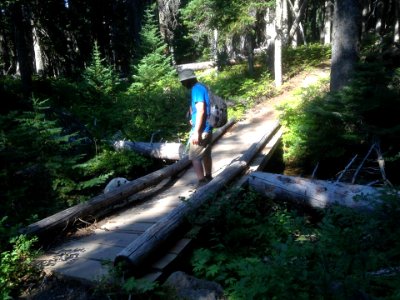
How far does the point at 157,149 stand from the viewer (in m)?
10.5

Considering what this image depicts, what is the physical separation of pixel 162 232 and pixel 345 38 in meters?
7.53

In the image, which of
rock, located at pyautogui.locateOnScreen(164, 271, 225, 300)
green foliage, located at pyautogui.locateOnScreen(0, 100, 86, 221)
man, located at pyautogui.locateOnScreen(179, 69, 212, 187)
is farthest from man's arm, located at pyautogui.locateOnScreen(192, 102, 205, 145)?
rock, located at pyautogui.locateOnScreen(164, 271, 225, 300)

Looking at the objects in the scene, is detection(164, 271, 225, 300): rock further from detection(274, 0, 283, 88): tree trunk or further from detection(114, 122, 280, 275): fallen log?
detection(274, 0, 283, 88): tree trunk

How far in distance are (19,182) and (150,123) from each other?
6.73 metres

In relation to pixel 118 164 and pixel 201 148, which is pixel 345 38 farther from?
pixel 118 164

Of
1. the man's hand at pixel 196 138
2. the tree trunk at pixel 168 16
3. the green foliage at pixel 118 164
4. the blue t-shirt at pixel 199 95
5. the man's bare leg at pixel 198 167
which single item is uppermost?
the tree trunk at pixel 168 16

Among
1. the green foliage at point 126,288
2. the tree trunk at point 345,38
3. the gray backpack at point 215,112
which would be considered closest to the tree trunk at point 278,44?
the tree trunk at point 345,38

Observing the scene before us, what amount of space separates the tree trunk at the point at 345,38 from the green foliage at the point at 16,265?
813 cm

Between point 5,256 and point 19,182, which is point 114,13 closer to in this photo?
point 19,182

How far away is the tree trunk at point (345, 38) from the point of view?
30.9 feet

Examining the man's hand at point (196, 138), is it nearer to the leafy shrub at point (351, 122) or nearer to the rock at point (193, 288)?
the rock at point (193, 288)

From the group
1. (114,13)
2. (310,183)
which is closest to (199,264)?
(310,183)

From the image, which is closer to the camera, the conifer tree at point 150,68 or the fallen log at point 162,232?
the fallen log at point 162,232

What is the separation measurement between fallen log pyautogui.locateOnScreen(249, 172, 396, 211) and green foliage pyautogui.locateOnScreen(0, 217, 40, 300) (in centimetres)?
397
